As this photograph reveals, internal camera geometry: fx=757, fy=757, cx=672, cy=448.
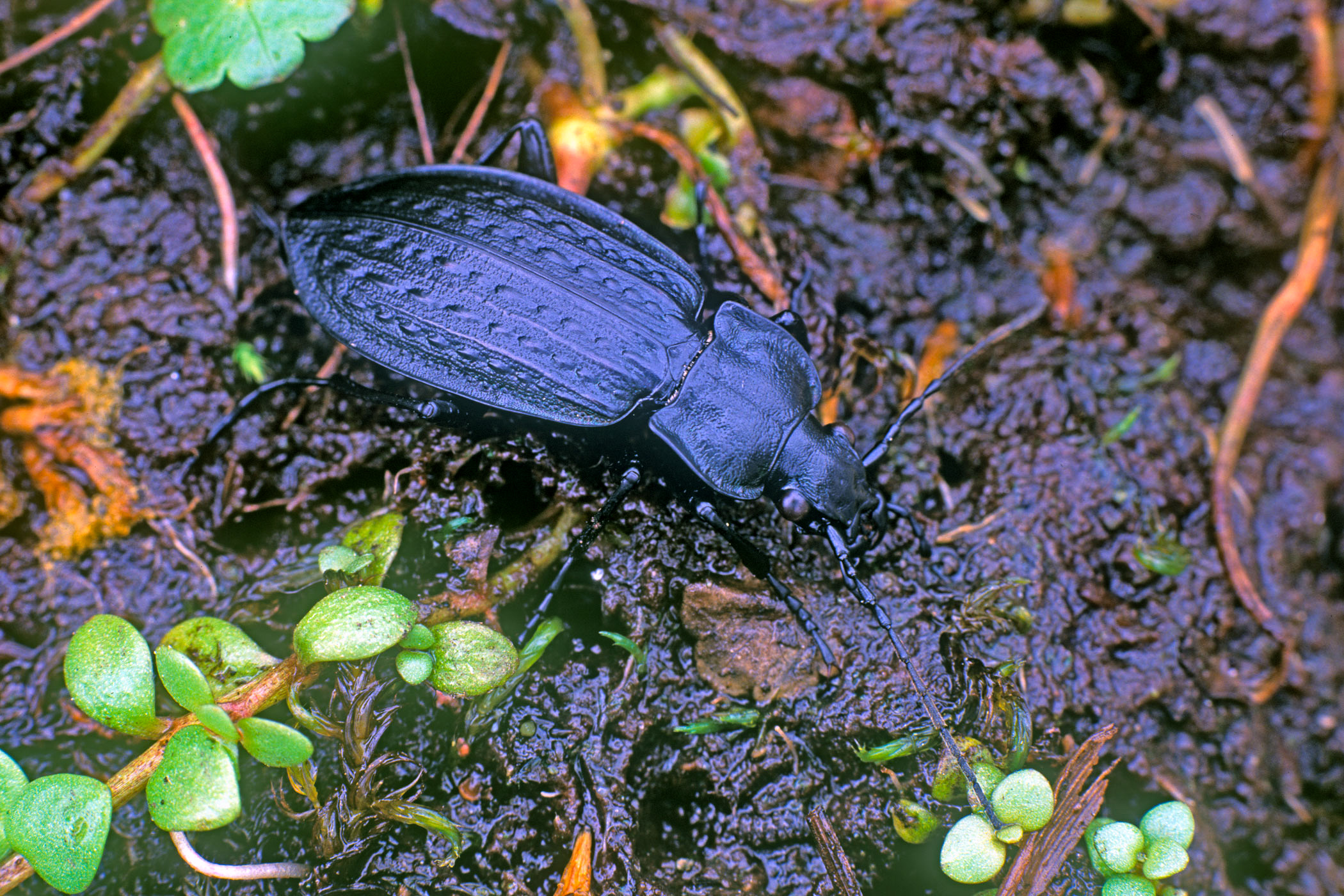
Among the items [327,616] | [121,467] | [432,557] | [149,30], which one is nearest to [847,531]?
[432,557]

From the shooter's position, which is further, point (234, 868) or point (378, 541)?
point (378, 541)

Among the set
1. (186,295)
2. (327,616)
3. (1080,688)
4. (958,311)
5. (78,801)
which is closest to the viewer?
(78,801)

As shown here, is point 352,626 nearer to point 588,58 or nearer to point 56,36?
Result: point 588,58

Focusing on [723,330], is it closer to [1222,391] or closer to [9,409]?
[1222,391]

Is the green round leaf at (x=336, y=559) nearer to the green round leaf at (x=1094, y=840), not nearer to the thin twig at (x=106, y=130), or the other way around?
the thin twig at (x=106, y=130)

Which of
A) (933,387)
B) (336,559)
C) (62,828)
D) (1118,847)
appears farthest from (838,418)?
(62,828)

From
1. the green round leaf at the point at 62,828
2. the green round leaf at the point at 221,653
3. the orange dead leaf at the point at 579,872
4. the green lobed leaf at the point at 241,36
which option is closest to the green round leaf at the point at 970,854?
the orange dead leaf at the point at 579,872

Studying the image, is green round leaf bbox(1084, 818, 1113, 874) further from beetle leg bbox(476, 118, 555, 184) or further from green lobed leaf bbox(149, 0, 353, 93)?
green lobed leaf bbox(149, 0, 353, 93)
